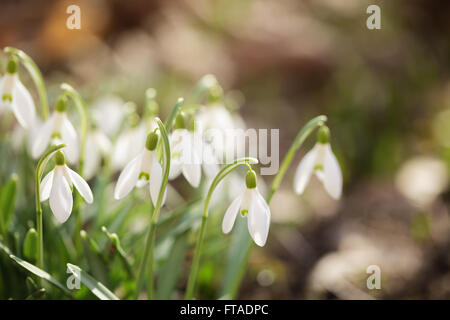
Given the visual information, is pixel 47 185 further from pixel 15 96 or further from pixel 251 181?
pixel 251 181

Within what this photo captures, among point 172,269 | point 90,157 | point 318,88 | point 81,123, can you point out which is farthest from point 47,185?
point 318,88

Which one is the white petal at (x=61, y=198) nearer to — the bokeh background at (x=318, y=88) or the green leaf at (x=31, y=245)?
the green leaf at (x=31, y=245)

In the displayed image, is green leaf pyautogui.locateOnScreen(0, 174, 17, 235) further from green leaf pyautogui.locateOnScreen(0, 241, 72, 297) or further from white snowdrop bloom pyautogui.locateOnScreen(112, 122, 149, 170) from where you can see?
white snowdrop bloom pyautogui.locateOnScreen(112, 122, 149, 170)

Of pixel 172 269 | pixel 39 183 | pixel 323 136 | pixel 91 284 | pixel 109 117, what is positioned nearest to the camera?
pixel 39 183

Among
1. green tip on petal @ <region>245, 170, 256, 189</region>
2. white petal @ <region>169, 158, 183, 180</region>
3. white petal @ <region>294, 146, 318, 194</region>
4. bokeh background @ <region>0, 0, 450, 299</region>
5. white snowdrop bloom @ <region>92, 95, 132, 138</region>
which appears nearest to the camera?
green tip on petal @ <region>245, 170, 256, 189</region>

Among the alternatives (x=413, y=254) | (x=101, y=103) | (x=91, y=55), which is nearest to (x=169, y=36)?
(x=91, y=55)

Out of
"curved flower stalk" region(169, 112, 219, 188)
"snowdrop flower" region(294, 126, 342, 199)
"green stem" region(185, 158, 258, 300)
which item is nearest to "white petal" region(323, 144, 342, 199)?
"snowdrop flower" region(294, 126, 342, 199)
